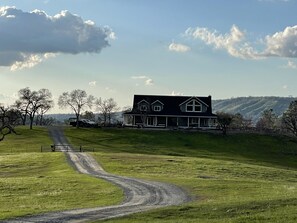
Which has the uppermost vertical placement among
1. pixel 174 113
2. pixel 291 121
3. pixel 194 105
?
pixel 194 105

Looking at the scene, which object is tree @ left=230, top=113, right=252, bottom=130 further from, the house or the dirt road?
the dirt road

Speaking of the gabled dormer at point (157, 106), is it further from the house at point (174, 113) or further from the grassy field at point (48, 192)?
the grassy field at point (48, 192)

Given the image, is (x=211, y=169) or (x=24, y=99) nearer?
(x=211, y=169)

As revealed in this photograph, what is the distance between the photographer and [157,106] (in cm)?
12012

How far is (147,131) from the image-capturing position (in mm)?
107750

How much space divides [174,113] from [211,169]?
66.6m

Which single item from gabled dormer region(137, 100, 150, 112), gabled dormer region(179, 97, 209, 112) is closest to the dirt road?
gabled dormer region(137, 100, 150, 112)

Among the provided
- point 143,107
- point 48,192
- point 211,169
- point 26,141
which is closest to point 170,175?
point 211,169

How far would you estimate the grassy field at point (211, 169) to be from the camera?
22422 millimetres

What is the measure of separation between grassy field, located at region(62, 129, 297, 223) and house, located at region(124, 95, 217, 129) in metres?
11.2

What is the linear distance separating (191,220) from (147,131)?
87.1 meters

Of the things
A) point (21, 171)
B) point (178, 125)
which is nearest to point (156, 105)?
point (178, 125)

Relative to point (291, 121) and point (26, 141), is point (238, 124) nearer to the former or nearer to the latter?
point (291, 121)

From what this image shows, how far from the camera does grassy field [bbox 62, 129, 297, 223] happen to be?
883 inches
